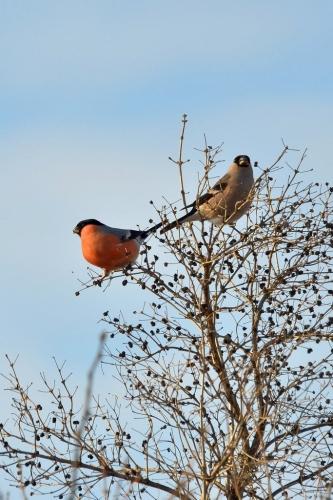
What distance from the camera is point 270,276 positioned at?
6.38 m

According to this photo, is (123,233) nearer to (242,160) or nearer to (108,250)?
(108,250)

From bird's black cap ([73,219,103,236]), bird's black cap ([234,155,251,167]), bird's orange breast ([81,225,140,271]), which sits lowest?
bird's orange breast ([81,225,140,271])

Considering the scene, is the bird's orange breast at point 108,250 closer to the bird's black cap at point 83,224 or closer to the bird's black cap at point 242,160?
the bird's black cap at point 83,224

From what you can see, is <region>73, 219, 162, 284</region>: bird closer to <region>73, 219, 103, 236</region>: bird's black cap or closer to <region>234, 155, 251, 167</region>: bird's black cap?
<region>73, 219, 103, 236</region>: bird's black cap

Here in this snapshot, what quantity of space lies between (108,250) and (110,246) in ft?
0.26

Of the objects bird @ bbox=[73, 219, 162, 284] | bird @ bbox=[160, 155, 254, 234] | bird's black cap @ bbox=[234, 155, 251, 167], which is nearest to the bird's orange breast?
bird @ bbox=[73, 219, 162, 284]

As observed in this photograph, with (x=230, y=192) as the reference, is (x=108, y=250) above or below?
below

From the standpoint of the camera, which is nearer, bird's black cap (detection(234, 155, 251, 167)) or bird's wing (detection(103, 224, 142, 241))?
bird's wing (detection(103, 224, 142, 241))

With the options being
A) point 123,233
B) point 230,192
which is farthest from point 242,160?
point 123,233

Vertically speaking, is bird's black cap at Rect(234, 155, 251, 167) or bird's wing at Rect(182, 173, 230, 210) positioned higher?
bird's black cap at Rect(234, 155, 251, 167)

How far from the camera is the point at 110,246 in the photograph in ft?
27.8

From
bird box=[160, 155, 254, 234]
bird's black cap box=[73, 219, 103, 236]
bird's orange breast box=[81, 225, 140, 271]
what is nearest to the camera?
bird box=[160, 155, 254, 234]

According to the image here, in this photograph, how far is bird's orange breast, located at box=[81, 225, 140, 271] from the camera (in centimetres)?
823

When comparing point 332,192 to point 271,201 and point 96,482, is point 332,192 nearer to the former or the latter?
point 271,201
